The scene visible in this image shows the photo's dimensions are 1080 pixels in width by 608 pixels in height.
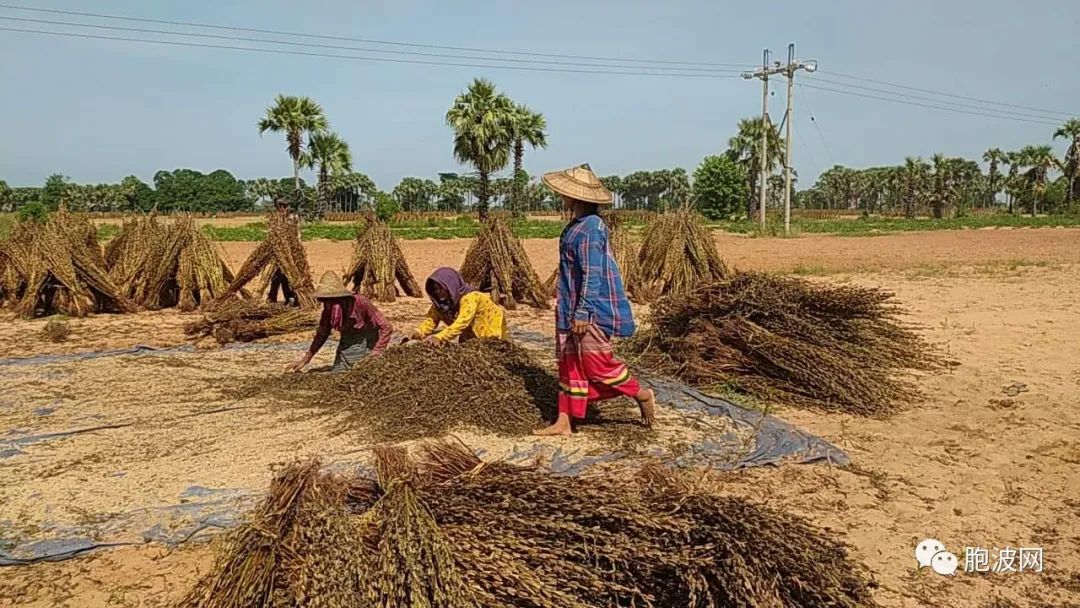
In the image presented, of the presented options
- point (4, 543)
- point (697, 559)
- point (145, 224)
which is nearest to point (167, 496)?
point (4, 543)

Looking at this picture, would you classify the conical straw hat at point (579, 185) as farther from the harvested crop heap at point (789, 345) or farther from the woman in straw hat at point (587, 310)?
the harvested crop heap at point (789, 345)

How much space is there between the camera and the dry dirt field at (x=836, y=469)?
2570mm

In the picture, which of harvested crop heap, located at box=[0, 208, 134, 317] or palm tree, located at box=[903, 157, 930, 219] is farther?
palm tree, located at box=[903, 157, 930, 219]

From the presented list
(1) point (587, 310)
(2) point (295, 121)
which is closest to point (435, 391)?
(1) point (587, 310)

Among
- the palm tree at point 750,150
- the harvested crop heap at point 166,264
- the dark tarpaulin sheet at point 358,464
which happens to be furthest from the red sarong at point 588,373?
the palm tree at point 750,150

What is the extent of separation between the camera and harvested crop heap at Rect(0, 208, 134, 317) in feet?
27.9

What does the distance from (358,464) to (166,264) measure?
6.85m

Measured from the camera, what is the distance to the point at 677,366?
550 centimetres

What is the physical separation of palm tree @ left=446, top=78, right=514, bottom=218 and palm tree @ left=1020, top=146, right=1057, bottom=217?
41.9 m

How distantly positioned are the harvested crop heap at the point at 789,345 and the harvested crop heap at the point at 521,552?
270cm

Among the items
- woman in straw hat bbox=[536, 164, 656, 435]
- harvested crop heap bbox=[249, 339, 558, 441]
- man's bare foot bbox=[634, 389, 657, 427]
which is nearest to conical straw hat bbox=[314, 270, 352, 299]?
harvested crop heap bbox=[249, 339, 558, 441]

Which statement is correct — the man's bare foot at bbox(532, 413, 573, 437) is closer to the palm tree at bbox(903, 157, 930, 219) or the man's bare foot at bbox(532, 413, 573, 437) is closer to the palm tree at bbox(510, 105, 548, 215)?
the palm tree at bbox(510, 105, 548, 215)

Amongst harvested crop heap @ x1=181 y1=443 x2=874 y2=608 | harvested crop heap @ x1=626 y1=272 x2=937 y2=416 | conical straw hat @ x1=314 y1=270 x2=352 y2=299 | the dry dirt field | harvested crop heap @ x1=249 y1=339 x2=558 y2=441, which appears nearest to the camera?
harvested crop heap @ x1=181 y1=443 x2=874 y2=608

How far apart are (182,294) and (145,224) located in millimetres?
1073
